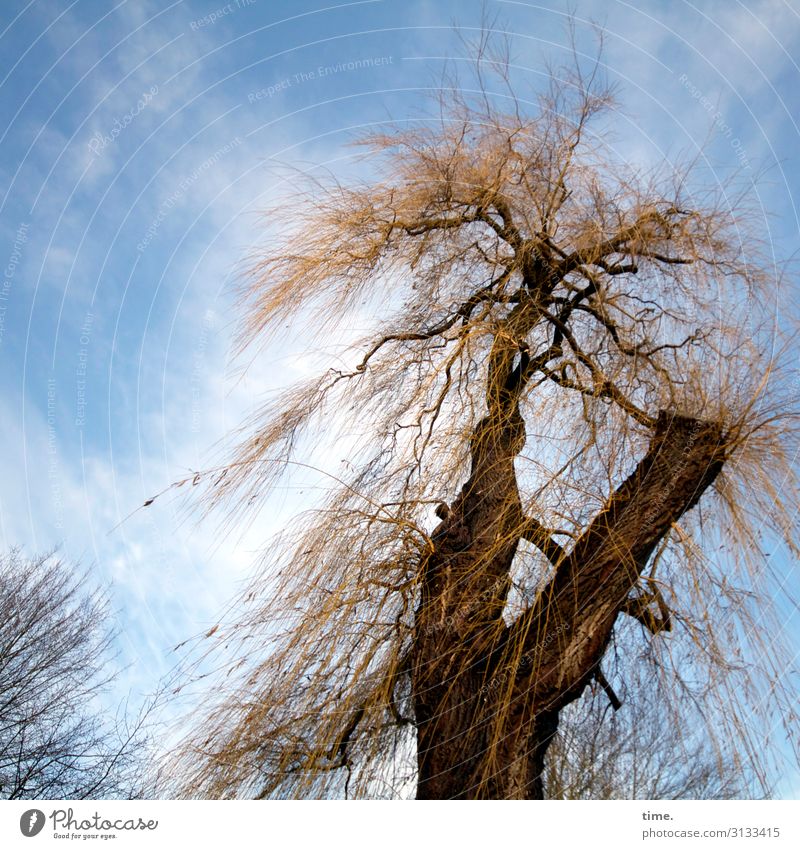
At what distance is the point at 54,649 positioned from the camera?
18.9ft

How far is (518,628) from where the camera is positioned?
271 cm

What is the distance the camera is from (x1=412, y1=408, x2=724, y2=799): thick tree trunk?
2639mm

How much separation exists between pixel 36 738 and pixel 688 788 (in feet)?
15.0

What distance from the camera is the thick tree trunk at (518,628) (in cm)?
264
